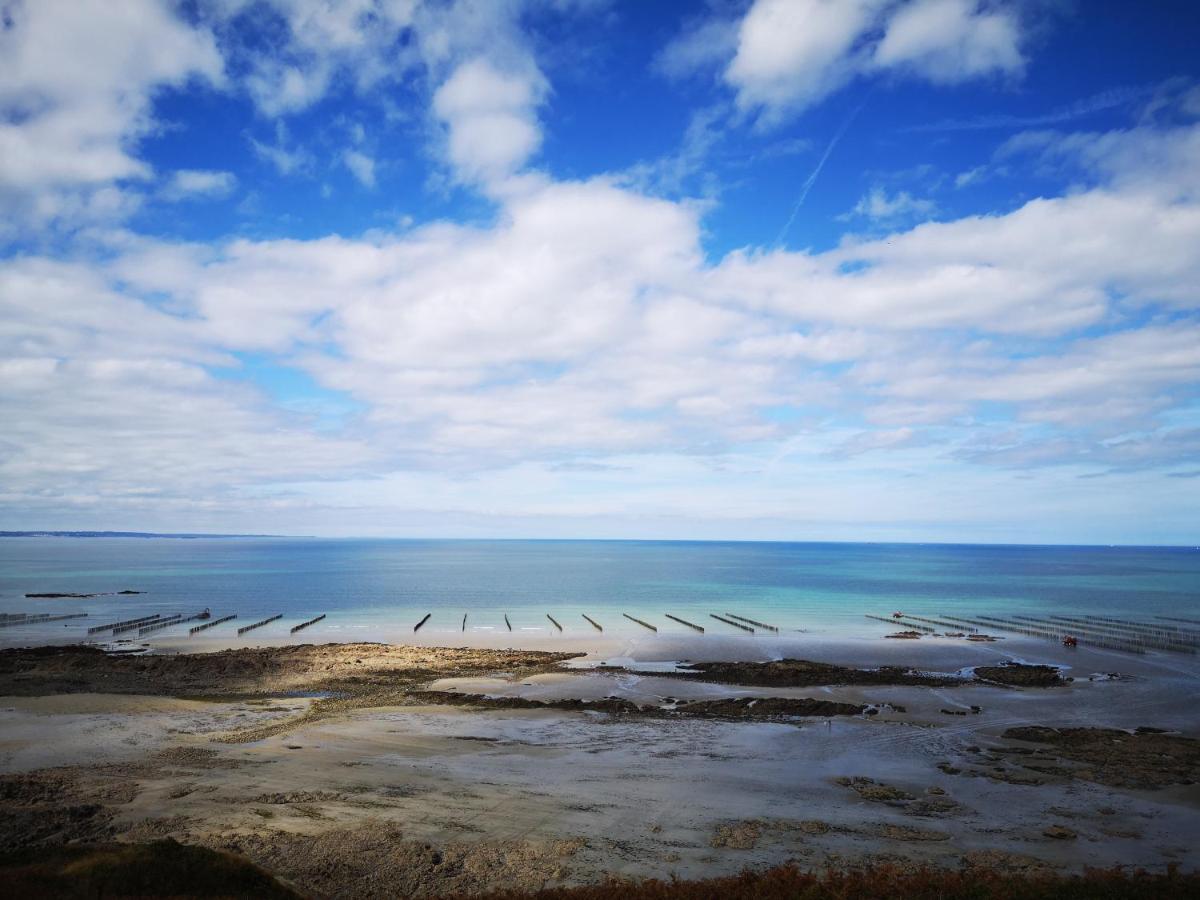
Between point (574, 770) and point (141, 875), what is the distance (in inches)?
542

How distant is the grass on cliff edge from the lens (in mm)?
13078

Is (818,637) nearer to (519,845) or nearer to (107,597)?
(519,845)

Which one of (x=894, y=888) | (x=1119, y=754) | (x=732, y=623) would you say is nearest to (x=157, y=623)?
(x=732, y=623)

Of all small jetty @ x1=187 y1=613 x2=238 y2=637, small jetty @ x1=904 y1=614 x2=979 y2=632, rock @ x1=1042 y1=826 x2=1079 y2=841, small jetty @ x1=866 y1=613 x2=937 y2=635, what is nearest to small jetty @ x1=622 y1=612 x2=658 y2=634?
small jetty @ x1=866 y1=613 x2=937 y2=635

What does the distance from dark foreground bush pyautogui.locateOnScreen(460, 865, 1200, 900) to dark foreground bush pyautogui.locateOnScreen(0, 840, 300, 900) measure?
186 inches

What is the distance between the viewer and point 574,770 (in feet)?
79.4

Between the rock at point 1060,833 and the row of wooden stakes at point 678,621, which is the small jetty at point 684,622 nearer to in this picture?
the row of wooden stakes at point 678,621

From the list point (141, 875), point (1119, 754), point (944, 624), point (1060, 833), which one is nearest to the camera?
point (141, 875)

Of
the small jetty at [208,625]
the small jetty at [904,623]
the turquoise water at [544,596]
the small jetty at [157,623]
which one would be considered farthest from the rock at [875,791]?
the small jetty at [157,623]

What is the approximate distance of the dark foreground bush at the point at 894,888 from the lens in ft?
43.6

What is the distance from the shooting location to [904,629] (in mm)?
66438

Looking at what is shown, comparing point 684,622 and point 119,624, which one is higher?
point 119,624

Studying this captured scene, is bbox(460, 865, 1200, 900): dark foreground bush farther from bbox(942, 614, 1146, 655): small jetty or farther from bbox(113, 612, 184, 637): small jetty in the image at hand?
bbox(113, 612, 184, 637): small jetty

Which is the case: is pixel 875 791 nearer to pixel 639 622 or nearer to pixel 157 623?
pixel 639 622
